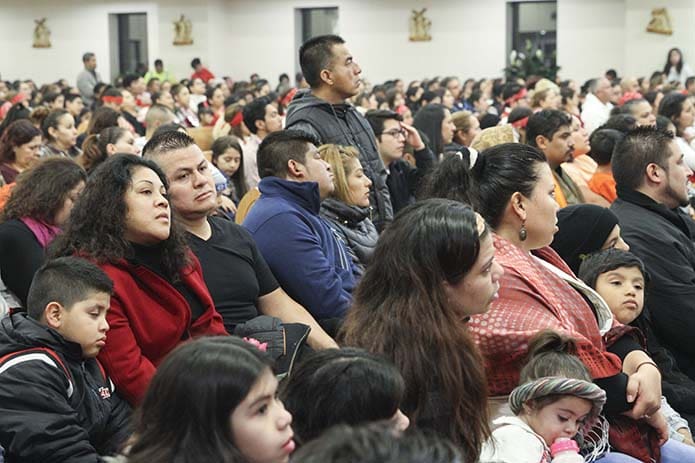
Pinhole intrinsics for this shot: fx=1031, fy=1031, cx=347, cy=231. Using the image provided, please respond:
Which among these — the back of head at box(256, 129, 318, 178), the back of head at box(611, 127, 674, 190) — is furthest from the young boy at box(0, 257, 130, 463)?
the back of head at box(611, 127, 674, 190)

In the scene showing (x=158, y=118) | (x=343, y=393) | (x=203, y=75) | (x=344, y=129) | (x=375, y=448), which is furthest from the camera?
(x=203, y=75)

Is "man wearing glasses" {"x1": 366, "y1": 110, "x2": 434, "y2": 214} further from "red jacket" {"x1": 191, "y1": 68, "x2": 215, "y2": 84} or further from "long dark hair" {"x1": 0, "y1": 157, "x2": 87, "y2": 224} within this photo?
"red jacket" {"x1": 191, "y1": 68, "x2": 215, "y2": 84}

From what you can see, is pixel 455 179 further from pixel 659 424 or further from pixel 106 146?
pixel 106 146

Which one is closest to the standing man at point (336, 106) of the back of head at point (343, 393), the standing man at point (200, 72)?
the back of head at point (343, 393)

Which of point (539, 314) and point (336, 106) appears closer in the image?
point (539, 314)

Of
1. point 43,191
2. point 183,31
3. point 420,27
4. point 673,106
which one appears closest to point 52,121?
point 43,191

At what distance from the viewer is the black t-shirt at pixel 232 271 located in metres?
3.33

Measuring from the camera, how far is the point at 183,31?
22.4 meters

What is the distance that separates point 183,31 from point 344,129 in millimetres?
18114

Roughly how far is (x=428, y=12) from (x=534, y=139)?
A: 1633 centimetres

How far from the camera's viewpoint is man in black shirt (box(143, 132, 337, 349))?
334 centimetres

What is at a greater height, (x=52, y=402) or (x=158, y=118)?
(x=158, y=118)

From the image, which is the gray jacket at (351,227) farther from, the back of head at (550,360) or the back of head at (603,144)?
the back of head at (603,144)

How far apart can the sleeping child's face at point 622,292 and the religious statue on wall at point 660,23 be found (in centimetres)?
1654
